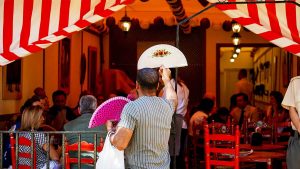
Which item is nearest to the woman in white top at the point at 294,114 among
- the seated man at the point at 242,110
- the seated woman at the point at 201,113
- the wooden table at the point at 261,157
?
the wooden table at the point at 261,157

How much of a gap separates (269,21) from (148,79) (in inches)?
77.0

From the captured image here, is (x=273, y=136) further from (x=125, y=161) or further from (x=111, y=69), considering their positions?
(x=111, y=69)

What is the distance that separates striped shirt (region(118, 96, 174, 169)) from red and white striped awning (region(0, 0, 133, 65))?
1.84 metres

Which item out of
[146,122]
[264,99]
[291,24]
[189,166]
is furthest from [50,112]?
[264,99]

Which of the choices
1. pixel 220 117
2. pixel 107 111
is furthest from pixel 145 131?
pixel 220 117

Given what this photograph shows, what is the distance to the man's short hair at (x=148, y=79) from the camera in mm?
4312

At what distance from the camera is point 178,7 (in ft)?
36.0

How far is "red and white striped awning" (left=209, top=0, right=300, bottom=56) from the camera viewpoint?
18.8 ft

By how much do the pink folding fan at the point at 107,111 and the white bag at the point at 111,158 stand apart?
1.47ft

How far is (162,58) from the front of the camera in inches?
203

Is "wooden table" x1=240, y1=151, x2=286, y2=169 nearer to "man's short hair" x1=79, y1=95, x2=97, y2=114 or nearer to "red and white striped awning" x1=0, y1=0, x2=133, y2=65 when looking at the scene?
"man's short hair" x1=79, y1=95, x2=97, y2=114

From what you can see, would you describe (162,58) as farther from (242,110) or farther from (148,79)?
(242,110)

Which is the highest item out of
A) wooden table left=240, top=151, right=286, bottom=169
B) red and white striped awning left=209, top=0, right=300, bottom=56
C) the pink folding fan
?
red and white striped awning left=209, top=0, right=300, bottom=56

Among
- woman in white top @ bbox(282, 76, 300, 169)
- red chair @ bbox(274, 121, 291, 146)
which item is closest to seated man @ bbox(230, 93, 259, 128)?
red chair @ bbox(274, 121, 291, 146)
